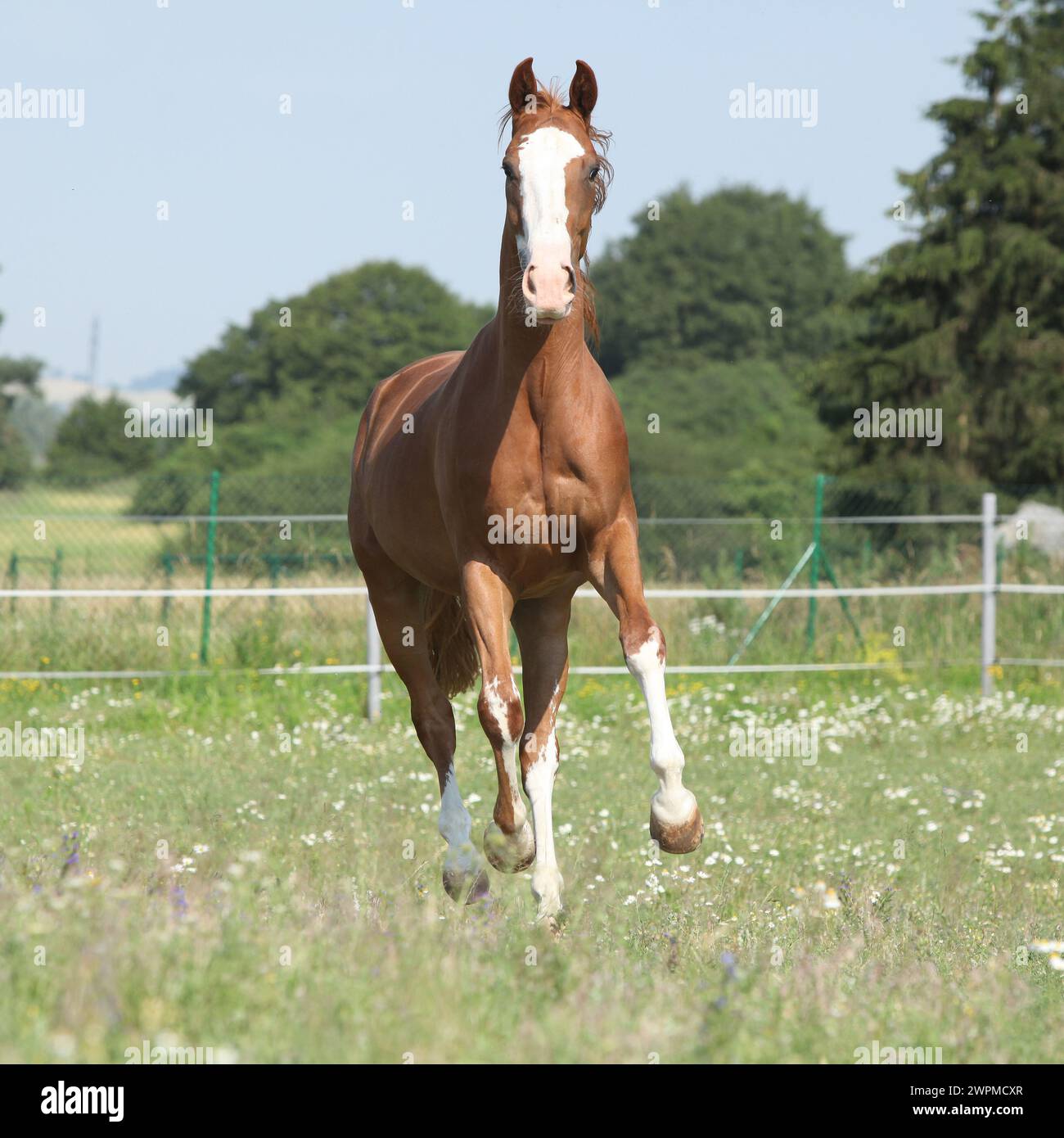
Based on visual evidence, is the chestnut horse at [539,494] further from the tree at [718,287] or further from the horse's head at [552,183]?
the tree at [718,287]

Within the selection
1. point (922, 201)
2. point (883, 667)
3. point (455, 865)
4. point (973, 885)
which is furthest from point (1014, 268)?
point (455, 865)

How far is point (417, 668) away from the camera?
6.57 m

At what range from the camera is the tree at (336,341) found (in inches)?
2104

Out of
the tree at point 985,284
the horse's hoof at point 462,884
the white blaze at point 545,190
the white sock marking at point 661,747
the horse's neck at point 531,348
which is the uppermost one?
the tree at point 985,284

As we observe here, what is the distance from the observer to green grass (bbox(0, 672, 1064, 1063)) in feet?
10.00

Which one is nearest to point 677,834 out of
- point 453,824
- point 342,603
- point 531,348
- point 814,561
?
point 453,824

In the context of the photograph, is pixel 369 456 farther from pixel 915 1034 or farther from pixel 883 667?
pixel 883 667

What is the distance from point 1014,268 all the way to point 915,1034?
23989 millimetres

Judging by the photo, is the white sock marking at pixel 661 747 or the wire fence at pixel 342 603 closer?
the white sock marking at pixel 661 747

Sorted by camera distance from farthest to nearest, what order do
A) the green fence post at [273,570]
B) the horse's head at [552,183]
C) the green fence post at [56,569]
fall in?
1. the green fence post at [56,569]
2. the green fence post at [273,570]
3. the horse's head at [552,183]

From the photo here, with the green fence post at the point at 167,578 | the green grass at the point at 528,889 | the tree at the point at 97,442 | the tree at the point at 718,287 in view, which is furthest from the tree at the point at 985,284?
the tree at the point at 97,442

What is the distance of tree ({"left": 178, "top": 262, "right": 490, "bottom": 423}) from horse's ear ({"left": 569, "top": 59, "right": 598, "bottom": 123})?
4580cm

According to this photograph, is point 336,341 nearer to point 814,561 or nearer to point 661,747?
point 814,561

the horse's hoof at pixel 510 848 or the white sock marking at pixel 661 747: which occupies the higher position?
the white sock marking at pixel 661 747
